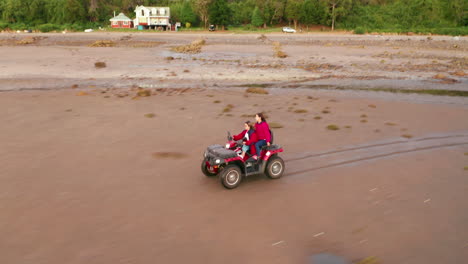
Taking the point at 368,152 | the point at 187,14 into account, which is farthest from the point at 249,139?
the point at 187,14

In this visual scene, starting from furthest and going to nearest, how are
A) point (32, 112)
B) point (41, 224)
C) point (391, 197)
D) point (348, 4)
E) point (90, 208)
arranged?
point (348, 4), point (32, 112), point (391, 197), point (90, 208), point (41, 224)

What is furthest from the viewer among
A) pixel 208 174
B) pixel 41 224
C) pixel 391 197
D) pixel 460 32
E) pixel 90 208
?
pixel 460 32

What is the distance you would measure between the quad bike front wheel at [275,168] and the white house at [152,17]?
88.6m

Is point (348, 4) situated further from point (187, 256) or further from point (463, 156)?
point (187, 256)

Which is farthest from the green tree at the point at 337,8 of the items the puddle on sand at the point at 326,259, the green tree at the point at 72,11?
the puddle on sand at the point at 326,259

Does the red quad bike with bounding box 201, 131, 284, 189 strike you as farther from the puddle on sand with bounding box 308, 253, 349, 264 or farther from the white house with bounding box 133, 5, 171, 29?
the white house with bounding box 133, 5, 171, 29

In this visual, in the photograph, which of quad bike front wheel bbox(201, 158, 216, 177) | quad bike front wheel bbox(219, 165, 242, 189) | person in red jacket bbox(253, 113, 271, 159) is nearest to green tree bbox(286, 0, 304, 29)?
person in red jacket bbox(253, 113, 271, 159)

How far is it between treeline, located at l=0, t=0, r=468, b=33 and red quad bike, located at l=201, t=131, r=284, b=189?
73.7m

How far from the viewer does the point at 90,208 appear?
22.7ft

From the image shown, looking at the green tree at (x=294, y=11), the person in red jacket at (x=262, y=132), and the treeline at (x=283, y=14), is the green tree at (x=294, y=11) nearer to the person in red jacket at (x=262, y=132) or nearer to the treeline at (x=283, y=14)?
the treeline at (x=283, y=14)

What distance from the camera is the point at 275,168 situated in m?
8.30

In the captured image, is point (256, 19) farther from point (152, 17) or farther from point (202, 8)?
point (152, 17)

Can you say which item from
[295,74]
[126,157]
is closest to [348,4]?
[295,74]

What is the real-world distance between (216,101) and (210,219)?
10449 millimetres
